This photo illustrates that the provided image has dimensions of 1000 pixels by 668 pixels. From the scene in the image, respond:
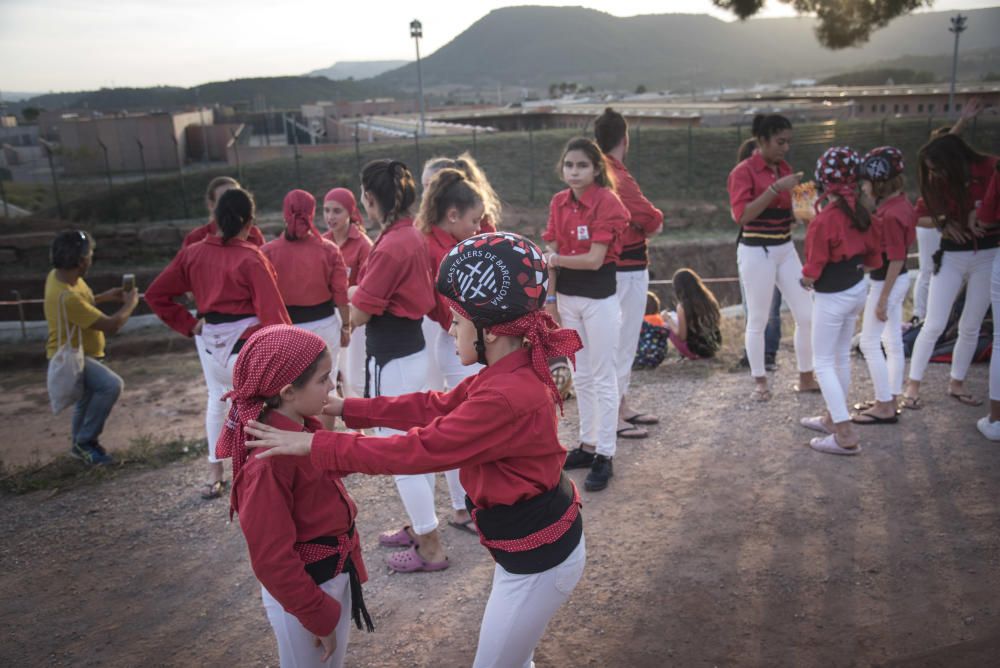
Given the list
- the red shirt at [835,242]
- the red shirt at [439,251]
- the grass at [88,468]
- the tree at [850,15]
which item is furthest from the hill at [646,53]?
the red shirt at [439,251]

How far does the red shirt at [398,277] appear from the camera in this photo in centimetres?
388

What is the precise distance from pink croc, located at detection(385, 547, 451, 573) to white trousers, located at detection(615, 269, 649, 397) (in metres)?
2.06

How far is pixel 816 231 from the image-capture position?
5027mm

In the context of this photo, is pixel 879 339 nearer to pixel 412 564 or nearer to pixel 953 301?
pixel 953 301

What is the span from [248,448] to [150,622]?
203 cm

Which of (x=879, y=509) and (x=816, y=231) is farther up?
(x=816, y=231)

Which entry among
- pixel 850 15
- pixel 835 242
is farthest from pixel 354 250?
pixel 850 15

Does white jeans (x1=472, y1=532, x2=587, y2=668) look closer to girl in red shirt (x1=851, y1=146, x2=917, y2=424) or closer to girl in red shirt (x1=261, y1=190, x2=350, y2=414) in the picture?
girl in red shirt (x1=261, y1=190, x2=350, y2=414)

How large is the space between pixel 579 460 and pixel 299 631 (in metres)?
3.09

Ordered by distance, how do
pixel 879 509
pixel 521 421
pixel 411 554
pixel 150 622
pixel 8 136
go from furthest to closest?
pixel 8 136 < pixel 879 509 < pixel 411 554 < pixel 150 622 < pixel 521 421

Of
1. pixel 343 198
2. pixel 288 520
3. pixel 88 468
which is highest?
pixel 343 198

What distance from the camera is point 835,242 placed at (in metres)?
4.98

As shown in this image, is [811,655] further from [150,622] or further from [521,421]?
[150,622]

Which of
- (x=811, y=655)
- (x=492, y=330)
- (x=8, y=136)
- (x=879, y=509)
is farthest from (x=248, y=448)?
(x=8, y=136)
